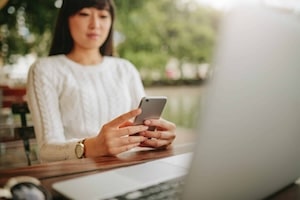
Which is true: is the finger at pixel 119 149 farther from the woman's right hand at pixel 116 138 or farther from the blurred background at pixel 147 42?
the blurred background at pixel 147 42

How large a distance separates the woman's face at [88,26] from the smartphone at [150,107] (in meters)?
0.48

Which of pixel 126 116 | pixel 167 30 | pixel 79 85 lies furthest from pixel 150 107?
pixel 167 30

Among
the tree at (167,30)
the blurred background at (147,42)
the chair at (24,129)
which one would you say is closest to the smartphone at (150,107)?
the blurred background at (147,42)

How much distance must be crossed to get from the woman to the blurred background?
0.13 metres

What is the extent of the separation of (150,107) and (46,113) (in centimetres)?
37

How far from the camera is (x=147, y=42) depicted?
9.06 feet

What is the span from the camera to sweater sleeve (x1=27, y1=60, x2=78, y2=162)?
0.95 metres

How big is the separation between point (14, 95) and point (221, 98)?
158cm

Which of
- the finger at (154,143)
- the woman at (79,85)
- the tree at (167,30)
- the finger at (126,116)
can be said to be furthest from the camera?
the tree at (167,30)

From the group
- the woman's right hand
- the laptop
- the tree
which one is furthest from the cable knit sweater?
the tree

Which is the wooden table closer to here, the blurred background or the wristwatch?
the wristwatch

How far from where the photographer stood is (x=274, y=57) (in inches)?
15.0

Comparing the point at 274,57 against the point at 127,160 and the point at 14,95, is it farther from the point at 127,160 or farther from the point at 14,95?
the point at 14,95

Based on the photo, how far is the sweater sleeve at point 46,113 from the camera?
37.5 inches
